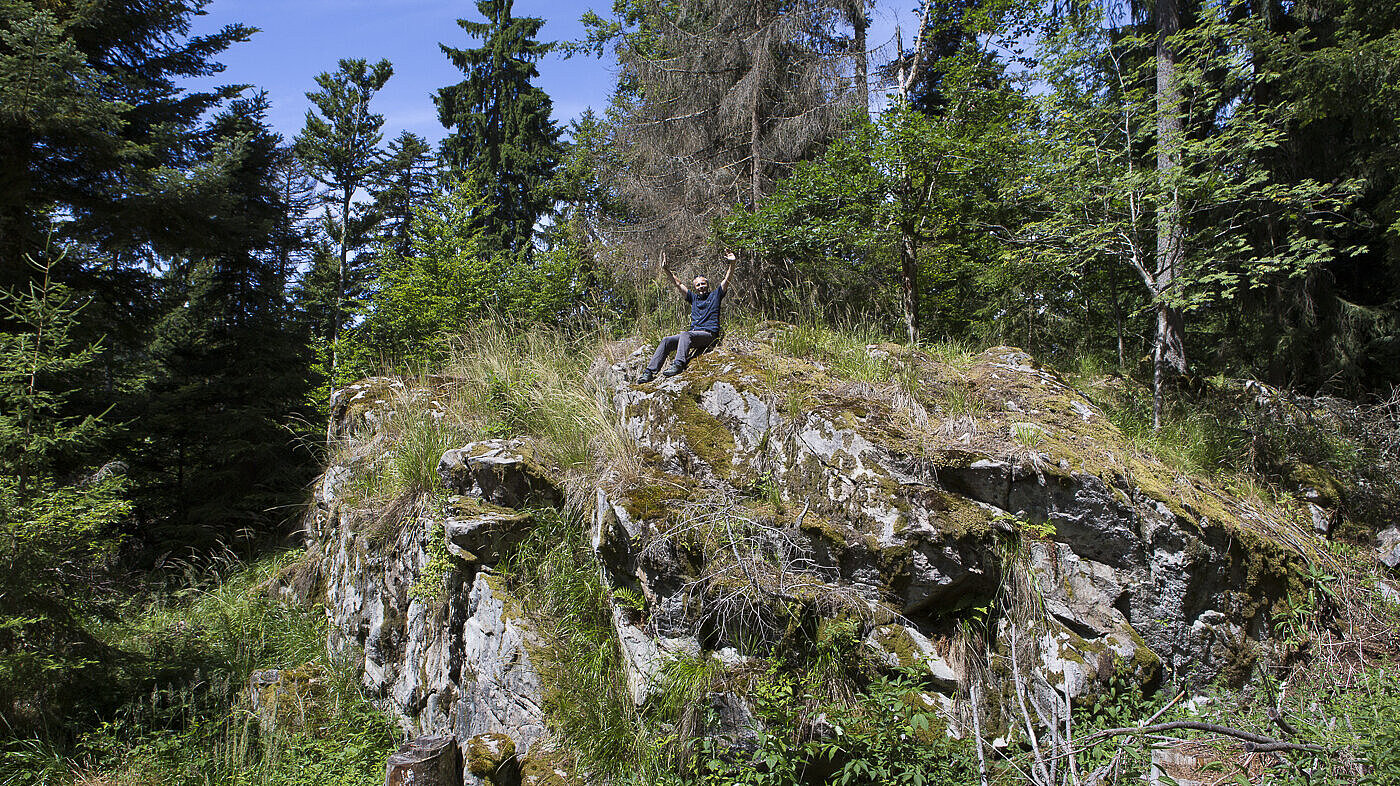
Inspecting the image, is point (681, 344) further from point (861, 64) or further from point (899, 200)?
point (861, 64)

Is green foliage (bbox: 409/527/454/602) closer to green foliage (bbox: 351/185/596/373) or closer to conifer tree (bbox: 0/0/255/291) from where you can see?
green foliage (bbox: 351/185/596/373)

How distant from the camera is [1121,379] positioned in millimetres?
7176

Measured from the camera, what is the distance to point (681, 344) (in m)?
6.13

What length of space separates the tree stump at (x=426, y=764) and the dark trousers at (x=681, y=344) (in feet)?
11.5

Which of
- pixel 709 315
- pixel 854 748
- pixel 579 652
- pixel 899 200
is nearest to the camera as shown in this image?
pixel 854 748

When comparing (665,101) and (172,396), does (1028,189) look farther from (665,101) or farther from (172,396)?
(172,396)

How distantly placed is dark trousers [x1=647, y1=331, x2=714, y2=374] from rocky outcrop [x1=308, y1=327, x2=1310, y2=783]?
2.45ft

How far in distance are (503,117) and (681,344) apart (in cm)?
1565

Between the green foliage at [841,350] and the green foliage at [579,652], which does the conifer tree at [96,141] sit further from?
the green foliage at [841,350]

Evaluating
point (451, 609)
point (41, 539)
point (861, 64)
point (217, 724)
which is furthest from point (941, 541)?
point (861, 64)

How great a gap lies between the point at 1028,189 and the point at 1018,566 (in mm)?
4206

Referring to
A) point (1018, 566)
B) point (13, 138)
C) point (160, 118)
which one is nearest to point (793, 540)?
point (1018, 566)

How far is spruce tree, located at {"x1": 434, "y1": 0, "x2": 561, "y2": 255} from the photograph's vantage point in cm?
1806

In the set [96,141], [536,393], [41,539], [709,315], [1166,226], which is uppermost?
[96,141]
